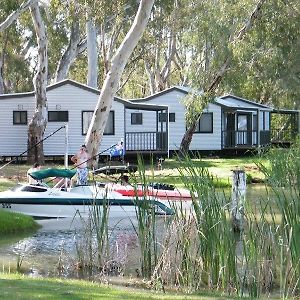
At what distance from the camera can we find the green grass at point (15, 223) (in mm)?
15266

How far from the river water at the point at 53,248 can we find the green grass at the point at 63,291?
1638mm

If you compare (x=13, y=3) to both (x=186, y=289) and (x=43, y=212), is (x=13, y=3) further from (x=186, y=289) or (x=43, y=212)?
(x=186, y=289)

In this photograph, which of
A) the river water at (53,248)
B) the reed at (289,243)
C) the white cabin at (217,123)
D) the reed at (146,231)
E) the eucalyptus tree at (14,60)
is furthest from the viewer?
the eucalyptus tree at (14,60)

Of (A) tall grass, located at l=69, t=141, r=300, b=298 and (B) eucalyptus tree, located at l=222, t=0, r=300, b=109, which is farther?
(B) eucalyptus tree, located at l=222, t=0, r=300, b=109

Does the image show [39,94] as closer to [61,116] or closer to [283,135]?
[61,116]

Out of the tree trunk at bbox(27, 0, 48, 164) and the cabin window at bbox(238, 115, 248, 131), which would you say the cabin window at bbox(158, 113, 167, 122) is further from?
the cabin window at bbox(238, 115, 248, 131)

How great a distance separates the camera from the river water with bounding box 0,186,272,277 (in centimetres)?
1145

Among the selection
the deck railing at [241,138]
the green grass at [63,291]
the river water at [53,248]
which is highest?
the deck railing at [241,138]

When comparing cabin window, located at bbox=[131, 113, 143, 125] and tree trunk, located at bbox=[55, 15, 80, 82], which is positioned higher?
tree trunk, located at bbox=[55, 15, 80, 82]

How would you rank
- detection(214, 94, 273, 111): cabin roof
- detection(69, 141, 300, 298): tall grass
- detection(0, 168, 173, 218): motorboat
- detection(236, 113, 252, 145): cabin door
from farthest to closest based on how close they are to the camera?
detection(236, 113, 252, 145): cabin door
detection(214, 94, 273, 111): cabin roof
detection(0, 168, 173, 218): motorboat
detection(69, 141, 300, 298): tall grass

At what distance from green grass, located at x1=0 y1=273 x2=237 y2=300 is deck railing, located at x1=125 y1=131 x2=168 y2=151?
23.7 metres

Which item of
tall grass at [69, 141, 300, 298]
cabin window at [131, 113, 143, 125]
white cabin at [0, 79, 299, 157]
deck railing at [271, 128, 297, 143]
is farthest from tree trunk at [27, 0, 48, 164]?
tall grass at [69, 141, 300, 298]

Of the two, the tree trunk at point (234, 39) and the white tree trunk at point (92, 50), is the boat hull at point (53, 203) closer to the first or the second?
the tree trunk at point (234, 39)

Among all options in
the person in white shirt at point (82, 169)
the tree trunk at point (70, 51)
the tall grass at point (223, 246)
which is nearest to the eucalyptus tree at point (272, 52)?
the person in white shirt at point (82, 169)
